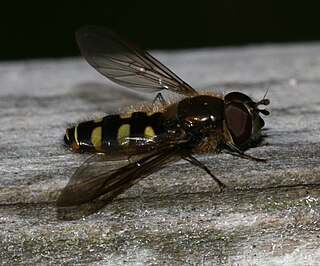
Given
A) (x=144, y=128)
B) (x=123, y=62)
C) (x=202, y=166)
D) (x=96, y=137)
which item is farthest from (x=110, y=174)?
(x=123, y=62)

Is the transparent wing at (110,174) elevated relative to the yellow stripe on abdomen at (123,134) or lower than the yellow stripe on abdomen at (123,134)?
lower

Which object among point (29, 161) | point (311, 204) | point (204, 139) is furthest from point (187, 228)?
point (204, 139)

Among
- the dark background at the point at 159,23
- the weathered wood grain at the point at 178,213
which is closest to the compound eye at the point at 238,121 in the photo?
the weathered wood grain at the point at 178,213

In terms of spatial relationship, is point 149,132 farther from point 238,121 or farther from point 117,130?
point 238,121

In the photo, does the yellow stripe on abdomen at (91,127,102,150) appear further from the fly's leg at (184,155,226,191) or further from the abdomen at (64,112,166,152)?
the fly's leg at (184,155,226,191)

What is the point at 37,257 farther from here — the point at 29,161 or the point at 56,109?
the point at 56,109

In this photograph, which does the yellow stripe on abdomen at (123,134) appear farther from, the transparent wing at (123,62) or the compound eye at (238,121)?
the transparent wing at (123,62)
